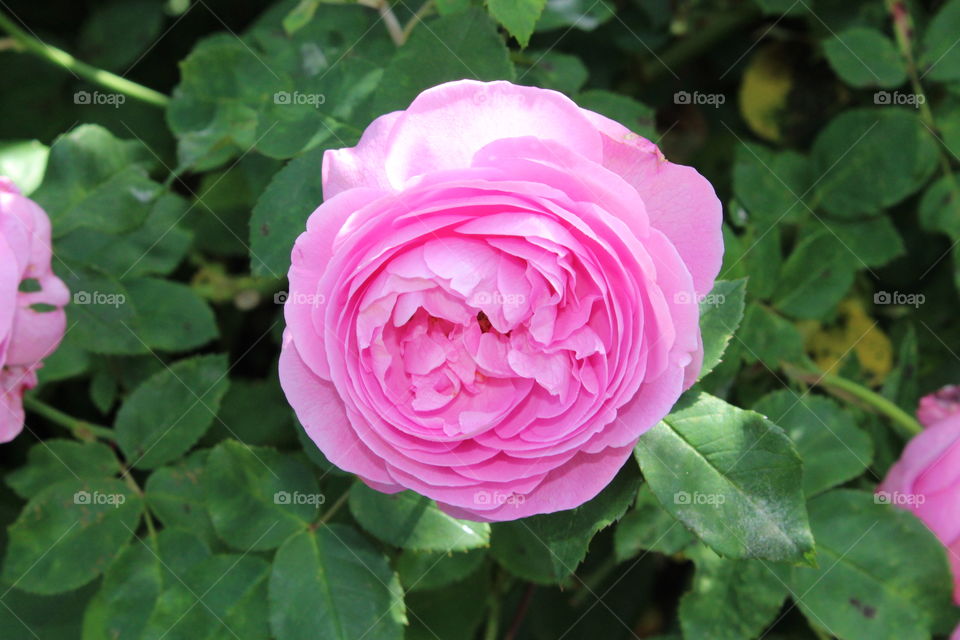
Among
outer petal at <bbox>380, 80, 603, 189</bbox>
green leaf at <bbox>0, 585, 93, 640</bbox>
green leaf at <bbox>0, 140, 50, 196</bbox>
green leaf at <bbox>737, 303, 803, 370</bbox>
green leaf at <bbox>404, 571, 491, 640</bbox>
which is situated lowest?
green leaf at <bbox>404, 571, 491, 640</bbox>

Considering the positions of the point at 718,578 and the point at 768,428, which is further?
the point at 718,578

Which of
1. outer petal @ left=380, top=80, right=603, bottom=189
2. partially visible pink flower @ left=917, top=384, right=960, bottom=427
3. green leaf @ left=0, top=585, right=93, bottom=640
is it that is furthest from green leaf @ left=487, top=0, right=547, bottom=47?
green leaf @ left=0, top=585, right=93, bottom=640

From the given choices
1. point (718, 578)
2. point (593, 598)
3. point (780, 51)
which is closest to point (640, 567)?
point (593, 598)

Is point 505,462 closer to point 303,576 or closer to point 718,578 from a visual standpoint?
point 303,576

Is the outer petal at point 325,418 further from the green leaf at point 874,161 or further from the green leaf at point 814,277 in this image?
the green leaf at point 874,161

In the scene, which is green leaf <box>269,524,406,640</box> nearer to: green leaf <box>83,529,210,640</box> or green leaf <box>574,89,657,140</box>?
green leaf <box>83,529,210,640</box>
